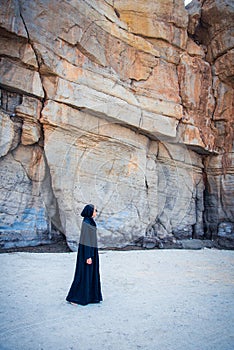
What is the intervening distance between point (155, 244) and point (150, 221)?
1.12 meters

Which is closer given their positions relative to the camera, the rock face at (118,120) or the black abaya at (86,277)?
the black abaya at (86,277)

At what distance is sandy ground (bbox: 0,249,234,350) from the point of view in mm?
3615

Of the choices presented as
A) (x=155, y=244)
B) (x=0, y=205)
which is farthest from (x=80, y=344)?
(x=155, y=244)

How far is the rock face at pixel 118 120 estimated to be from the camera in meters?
11.1

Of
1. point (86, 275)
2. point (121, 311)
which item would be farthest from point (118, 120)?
point (121, 311)

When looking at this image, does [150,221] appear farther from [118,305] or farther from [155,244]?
[118,305]

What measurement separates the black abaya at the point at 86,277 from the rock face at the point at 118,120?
20.4 feet

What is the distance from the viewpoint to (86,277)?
5016mm

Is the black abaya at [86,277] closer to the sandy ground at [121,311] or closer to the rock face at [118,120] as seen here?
the sandy ground at [121,311]

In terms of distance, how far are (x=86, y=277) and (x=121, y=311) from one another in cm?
80

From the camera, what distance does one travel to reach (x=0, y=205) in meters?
10.5

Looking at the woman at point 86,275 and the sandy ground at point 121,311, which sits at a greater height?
the woman at point 86,275

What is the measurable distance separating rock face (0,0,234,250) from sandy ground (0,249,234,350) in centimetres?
415

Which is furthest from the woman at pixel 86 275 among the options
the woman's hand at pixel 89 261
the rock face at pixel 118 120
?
the rock face at pixel 118 120
